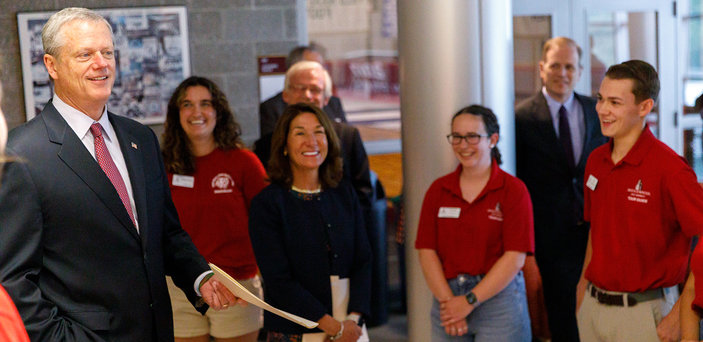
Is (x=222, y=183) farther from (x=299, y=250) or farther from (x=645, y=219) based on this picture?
(x=645, y=219)

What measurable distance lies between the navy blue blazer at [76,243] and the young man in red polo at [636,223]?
1647mm

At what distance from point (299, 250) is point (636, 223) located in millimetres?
1305

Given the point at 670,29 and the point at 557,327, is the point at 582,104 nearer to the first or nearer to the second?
the point at 557,327

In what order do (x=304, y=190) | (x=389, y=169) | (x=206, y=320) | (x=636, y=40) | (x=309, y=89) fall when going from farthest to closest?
(x=389, y=169) < (x=636, y=40) < (x=309, y=89) < (x=206, y=320) < (x=304, y=190)

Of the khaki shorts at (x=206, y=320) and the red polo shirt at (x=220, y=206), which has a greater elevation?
the red polo shirt at (x=220, y=206)

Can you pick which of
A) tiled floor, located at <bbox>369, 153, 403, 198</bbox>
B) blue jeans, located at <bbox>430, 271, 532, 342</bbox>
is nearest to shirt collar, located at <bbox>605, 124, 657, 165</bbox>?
blue jeans, located at <bbox>430, 271, 532, 342</bbox>

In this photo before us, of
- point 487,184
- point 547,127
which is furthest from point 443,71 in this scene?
point 547,127

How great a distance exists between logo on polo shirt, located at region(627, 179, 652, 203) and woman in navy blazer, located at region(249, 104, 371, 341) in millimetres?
1070

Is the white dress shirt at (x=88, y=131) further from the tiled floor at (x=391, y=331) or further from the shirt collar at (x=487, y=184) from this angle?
the tiled floor at (x=391, y=331)

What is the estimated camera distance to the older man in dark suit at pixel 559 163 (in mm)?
4184

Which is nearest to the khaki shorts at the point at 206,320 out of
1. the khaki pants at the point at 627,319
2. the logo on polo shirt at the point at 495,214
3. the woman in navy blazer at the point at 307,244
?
the woman in navy blazer at the point at 307,244

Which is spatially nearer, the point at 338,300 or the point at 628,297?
the point at 628,297

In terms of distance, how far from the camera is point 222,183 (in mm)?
3648

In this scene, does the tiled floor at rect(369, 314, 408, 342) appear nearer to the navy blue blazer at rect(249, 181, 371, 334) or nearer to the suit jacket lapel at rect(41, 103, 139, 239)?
the navy blue blazer at rect(249, 181, 371, 334)
